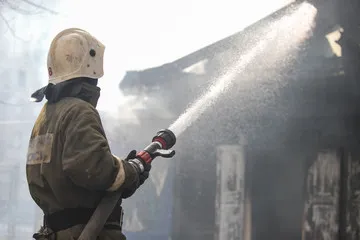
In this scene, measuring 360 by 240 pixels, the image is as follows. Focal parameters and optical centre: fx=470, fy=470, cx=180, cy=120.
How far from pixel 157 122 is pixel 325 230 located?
459 centimetres

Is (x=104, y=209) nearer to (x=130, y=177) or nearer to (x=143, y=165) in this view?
(x=130, y=177)

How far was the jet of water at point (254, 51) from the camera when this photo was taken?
8578 millimetres

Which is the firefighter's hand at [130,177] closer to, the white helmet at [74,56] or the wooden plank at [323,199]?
the white helmet at [74,56]

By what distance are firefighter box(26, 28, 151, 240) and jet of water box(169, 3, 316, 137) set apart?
5651mm

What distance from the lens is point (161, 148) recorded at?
3211 mm

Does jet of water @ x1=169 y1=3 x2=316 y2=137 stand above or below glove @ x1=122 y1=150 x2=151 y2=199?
above

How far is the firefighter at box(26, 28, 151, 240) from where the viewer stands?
2.60 m

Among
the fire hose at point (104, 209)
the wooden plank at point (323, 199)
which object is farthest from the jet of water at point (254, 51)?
the fire hose at point (104, 209)

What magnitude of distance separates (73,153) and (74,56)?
69 centimetres

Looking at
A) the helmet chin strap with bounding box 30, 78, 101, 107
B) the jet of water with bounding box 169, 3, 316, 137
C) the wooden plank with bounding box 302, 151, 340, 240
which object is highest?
the jet of water with bounding box 169, 3, 316, 137

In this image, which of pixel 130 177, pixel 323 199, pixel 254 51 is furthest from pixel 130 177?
pixel 254 51

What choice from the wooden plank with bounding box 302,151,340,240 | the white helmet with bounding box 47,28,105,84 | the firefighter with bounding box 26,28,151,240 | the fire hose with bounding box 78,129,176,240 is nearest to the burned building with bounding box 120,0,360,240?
the wooden plank with bounding box 302,151,340,240

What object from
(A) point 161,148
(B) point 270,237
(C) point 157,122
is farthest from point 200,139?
(A) point 161,148

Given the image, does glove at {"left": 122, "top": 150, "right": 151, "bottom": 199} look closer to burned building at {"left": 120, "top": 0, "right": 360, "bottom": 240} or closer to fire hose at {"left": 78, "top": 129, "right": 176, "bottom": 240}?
fire hose at {"left": 78, "top": 129, "right": 176, "bottom": 240}
